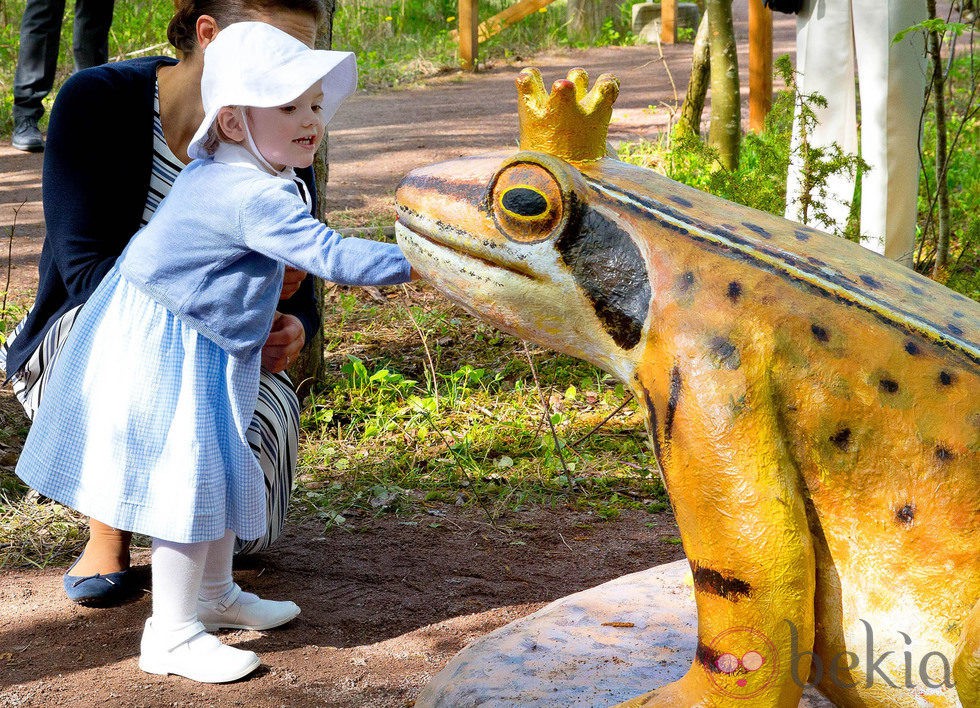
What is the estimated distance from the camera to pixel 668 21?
46.3ft

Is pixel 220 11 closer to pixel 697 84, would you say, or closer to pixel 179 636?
pixel 179 636

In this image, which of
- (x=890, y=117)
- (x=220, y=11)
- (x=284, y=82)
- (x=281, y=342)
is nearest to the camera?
(x=284, y=82)

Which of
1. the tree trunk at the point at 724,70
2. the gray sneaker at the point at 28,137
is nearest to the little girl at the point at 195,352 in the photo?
the tree trunk at the point at 724,70

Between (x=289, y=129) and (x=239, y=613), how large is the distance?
1.50 m

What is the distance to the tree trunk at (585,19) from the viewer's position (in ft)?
47.6

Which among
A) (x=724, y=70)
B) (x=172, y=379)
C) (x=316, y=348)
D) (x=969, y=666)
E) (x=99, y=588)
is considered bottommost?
(x=99, y=588)

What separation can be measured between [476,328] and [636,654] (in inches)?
136

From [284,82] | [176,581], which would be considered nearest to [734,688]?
[176,581]

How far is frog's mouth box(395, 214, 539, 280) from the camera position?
6.51ft

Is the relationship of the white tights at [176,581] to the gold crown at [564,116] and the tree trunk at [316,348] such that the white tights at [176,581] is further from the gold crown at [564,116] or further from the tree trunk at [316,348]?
the tree trunk at [316,348]

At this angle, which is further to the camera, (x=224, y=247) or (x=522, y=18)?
(x=522, y=18)

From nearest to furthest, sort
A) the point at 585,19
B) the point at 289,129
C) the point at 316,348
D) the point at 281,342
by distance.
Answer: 1. the point at 289,129
2. the point at 281,342
3. the point at 316,348
4. the point at 585,19

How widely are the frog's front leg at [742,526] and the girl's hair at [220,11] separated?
1842mm

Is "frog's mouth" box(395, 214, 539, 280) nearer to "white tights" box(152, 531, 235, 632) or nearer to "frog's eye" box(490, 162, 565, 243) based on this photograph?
"frog's eye" box(490, 162, 565, 243)
